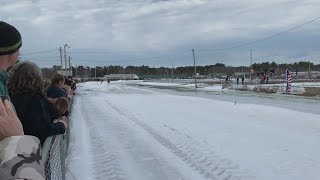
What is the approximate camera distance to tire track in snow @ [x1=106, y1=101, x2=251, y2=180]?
7.96 meters

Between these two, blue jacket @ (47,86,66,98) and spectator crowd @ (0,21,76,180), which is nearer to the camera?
spectator crowd @ (0,21,76,180)

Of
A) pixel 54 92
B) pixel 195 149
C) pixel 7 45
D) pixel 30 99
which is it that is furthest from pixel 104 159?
pixel 7 45

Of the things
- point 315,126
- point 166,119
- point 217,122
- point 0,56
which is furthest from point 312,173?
point 166,119

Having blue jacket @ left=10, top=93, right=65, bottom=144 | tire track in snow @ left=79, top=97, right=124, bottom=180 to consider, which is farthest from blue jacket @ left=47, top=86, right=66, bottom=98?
blue jacket @ left=10, top=93, right=65, bottom=144

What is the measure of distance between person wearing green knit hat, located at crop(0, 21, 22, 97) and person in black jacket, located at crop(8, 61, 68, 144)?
1.84m

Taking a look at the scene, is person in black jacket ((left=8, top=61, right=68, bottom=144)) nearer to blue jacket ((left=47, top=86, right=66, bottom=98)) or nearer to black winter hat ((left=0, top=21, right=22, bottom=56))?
black winter hat ((left=0, top=21, right=22, bottom=56))

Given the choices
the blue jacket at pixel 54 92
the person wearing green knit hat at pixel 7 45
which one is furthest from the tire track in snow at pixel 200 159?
the person wearing green knit hat at pixel 7 45

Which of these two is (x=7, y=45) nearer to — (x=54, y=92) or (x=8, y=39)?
(x=8, y=39)

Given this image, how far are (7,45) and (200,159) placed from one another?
738 centimetres

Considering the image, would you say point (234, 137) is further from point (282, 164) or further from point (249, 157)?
point (282, 164)

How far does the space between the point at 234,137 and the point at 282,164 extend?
3879 mm

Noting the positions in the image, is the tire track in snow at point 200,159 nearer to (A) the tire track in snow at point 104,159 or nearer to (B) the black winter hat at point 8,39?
(A) the tire track in snow at point 104,159

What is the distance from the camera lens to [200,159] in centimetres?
942

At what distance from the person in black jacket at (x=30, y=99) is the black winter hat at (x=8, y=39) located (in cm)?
192
